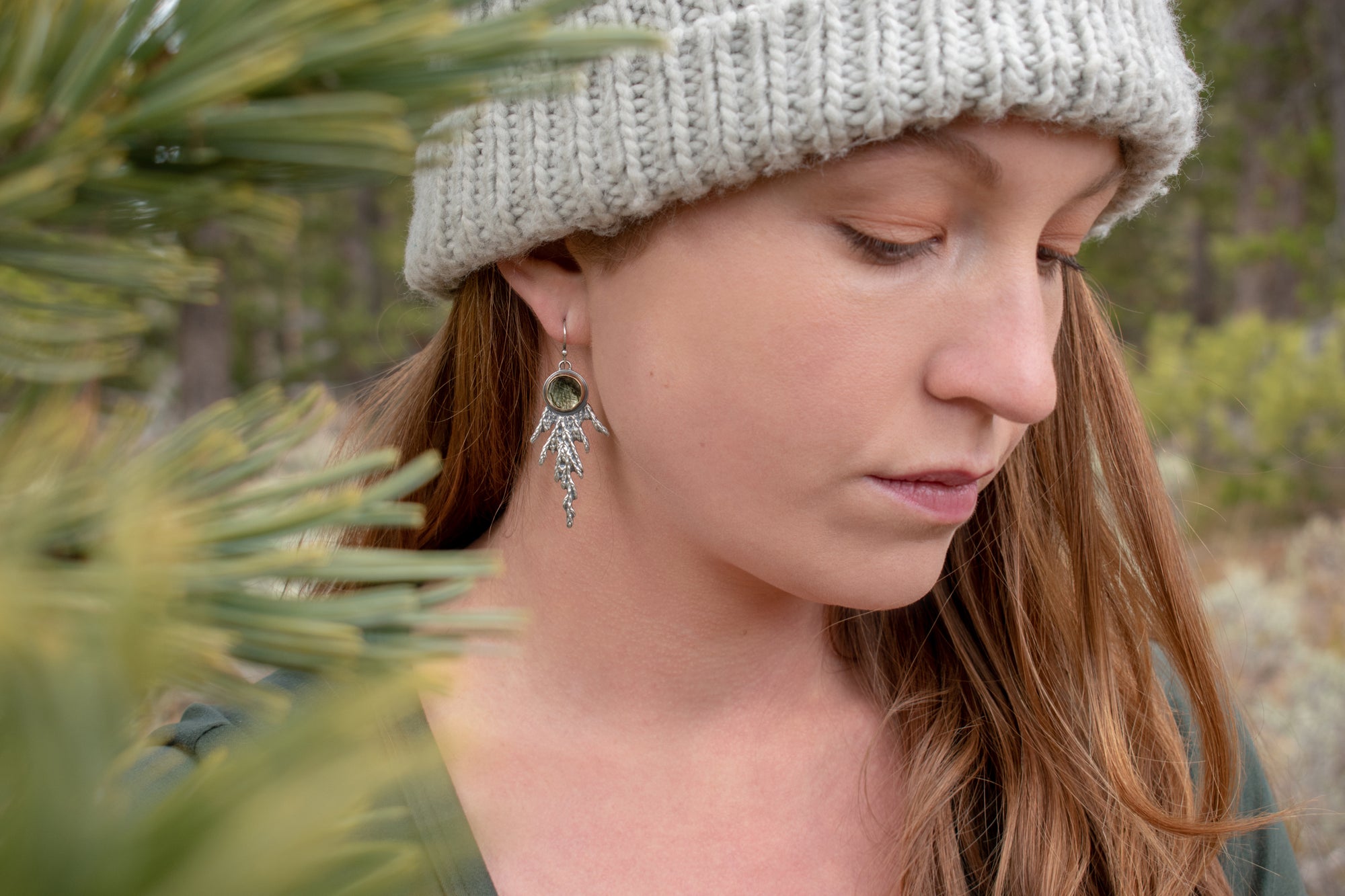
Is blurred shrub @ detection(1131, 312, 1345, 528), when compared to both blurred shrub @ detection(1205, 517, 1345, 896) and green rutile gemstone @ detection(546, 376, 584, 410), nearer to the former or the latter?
blurred shrub @ detection(1205, 517, 1345, 896)

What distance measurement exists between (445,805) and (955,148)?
0.88 m

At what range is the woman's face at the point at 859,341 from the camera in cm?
113

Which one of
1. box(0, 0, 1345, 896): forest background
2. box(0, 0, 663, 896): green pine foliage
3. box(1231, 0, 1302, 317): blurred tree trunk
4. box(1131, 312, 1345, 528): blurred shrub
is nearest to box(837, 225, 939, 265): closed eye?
box(0, 0, 1345, 896): forest background

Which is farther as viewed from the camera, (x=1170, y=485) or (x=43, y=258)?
(x=1170, y=485)

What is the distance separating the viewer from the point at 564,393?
57.0 inches

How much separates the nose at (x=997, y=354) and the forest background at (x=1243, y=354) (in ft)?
2.00

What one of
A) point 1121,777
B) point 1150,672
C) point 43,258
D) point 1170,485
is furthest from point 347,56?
point 1170,485

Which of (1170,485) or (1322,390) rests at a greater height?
(1322,390)

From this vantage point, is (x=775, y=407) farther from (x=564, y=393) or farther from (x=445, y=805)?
(x=445, y=805)

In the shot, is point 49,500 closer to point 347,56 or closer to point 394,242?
point 347,56

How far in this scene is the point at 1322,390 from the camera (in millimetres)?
5242

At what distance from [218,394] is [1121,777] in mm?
6208

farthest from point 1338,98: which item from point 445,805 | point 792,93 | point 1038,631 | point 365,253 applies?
point 365,253

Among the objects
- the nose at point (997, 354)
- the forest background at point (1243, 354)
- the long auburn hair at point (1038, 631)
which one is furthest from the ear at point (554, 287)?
the nose at point (997, 354)
